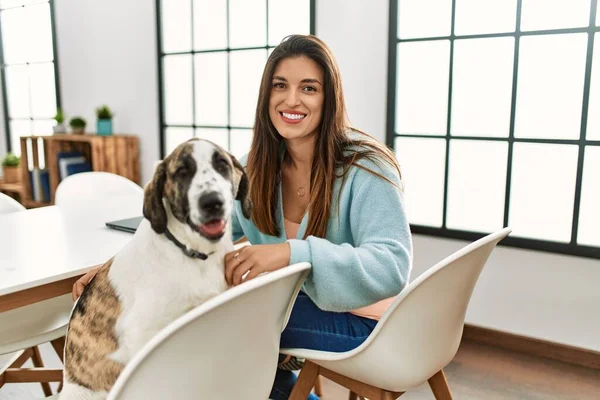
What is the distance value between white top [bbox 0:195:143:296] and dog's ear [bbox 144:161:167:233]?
0.50m

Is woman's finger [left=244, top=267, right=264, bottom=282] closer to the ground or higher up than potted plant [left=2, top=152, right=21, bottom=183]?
higher up

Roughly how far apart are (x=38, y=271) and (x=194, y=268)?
1.85 feet

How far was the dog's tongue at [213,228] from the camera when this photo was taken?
904 mm

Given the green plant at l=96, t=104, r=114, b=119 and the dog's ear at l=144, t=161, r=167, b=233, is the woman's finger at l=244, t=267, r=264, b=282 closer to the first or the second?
the dog's ear at l=144, t=161, r=167, b=233

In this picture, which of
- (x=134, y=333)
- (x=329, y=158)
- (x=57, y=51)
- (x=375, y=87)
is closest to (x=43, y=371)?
(x=134, y=333)

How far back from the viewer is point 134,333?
964 millimetres

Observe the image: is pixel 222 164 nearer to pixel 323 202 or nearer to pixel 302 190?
pixel 323 202

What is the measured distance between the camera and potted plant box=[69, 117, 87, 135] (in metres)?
4.05

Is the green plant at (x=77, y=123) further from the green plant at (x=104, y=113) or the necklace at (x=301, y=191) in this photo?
the necklace at (x=301, y=191)

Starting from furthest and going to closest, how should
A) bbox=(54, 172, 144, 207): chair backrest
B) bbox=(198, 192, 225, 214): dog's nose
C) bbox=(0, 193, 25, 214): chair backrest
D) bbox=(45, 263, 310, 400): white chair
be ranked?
bbox=(54, 172, 144, 207): chair backrest < bbox=(0, 193, 25, 214): chair backrest < bbox=(198, 192, 225, 214): dog's nose < bbox=(45, 263, 310, 400): white chair

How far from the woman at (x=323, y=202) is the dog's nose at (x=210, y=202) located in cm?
23

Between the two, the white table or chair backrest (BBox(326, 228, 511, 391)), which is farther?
the white table

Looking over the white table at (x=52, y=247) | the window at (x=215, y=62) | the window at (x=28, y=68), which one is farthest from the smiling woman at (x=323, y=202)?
the window at (x=28, y=68)

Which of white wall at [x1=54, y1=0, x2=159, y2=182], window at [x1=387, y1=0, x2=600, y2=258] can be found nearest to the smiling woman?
window at [x1=387, y1=0, x2=600, y2=258]
